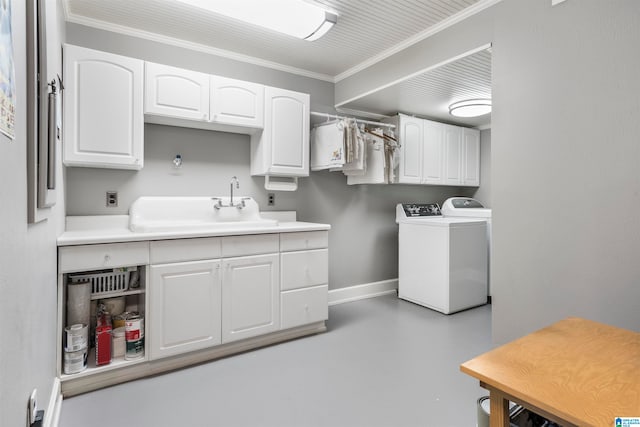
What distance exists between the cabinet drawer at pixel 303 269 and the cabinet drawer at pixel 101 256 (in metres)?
1.02

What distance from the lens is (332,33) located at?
8.96 feet

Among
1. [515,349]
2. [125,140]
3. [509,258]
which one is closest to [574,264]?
[509,258]

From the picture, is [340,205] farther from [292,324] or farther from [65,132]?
[65,132]

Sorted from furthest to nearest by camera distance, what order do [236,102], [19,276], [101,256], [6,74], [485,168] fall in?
[485,168] < [236,102] < [101,256] < [19,276] < [6,74]

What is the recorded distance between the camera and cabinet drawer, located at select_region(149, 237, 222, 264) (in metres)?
2.24

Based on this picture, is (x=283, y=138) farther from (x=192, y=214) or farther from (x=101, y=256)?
(x=101, y=256)

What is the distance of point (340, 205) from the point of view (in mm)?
3914

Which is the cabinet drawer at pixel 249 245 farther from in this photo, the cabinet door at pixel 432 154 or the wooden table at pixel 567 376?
the cabinet door at pixel 432 154

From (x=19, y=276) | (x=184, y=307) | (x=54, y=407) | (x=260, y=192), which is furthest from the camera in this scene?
(x=260, y=192)

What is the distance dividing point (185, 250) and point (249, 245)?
1.51ft

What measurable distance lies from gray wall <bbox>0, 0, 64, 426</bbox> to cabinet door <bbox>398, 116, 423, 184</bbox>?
334cm

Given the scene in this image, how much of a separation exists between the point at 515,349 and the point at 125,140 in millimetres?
2552

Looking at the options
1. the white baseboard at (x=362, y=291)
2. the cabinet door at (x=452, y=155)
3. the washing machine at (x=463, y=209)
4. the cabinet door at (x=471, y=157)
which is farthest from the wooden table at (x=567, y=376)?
the cabinet door at (x=471, y=157)

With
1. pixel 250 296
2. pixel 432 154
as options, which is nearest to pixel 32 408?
pixel 250 296
